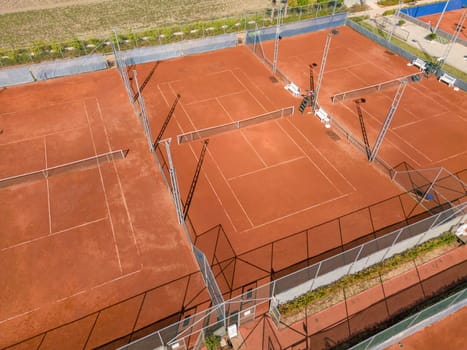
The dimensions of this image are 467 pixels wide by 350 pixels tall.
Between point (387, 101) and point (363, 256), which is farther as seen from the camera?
point (387, 101)

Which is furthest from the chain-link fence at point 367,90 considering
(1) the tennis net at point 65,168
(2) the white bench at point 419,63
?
(1) the tennis net at point 65,168

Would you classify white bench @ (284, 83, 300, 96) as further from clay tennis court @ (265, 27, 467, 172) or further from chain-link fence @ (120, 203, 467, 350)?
chain-link fence @ (120, 203, 467, 350)

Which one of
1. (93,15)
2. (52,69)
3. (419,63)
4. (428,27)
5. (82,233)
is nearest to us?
(82,233)

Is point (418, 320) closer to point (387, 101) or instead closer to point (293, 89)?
point (387, 101)

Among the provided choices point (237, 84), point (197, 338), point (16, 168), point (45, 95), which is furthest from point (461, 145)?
point (45, 95)

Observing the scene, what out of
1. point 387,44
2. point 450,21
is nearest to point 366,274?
point 387,44

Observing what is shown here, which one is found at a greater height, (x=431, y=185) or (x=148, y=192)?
(x=148, y=192)
